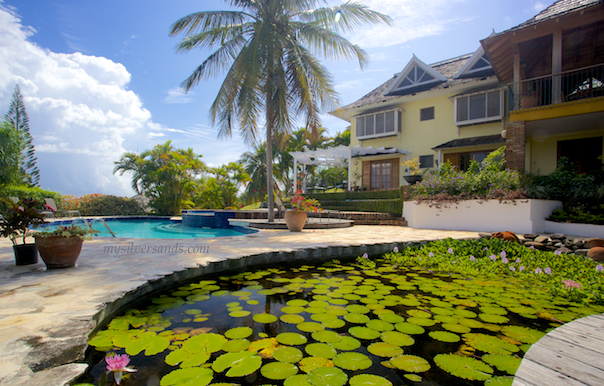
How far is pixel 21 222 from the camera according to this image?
3.27m

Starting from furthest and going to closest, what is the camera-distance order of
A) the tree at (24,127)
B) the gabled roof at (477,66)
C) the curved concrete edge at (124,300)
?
1. the tree at (24,127)
2. the gabled roof at (477,66)
3. the curved concrete edge at (124,300)

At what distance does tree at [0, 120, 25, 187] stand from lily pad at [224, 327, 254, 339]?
740 inches

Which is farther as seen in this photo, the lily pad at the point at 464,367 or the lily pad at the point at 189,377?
the lily pad at the point at 464,367

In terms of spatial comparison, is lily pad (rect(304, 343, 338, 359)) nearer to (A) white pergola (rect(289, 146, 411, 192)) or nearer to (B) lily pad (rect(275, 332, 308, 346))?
(B) lily pad (rect(275, 332, 308, 346))

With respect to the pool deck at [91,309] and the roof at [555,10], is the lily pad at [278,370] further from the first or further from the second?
the roof at [555,10]

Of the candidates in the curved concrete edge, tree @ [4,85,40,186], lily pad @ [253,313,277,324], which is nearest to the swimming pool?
the curved concrete edge

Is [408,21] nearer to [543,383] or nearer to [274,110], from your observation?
[274,110]

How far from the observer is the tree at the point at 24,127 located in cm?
2245

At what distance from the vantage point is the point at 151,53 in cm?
929

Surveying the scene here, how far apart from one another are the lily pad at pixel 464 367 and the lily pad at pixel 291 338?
833mm

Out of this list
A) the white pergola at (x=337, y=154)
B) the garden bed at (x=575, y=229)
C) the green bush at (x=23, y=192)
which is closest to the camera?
the garden bed at (x=575, y=229)

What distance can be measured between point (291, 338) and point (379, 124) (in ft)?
48.3

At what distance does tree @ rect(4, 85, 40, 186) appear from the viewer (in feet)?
73.7

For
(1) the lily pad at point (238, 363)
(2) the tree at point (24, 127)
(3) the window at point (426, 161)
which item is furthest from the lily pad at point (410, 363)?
(2) the tree at point (24, 127)
